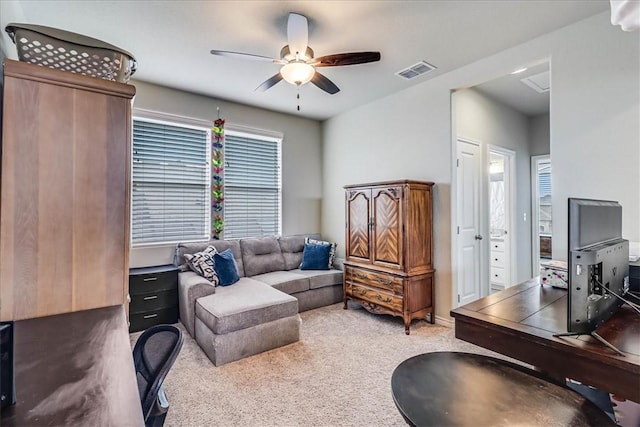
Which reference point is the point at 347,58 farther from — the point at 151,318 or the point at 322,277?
the point at 151,318

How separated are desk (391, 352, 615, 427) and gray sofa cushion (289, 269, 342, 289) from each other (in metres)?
2.78

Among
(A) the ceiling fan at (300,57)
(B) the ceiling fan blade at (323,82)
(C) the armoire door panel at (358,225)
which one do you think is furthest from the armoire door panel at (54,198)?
(C) the armoire door panel at (358,225)

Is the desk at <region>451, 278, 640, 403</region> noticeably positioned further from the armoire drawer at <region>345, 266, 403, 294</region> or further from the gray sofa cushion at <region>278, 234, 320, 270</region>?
the gray sofa cushion at <region>278, 234, 320, 270</region>

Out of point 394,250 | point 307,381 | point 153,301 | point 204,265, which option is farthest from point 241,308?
point 394,250

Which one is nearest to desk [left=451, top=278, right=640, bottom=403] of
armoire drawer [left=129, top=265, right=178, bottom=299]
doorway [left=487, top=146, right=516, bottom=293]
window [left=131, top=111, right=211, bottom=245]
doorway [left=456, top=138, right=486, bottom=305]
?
doorway [left=456, top=138, right=486, bottom=305]

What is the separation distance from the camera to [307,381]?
2332 millimetres

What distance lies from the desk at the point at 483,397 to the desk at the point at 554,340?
0.07m

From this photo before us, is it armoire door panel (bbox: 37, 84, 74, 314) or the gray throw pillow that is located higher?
armoire door panel (bbox: 37, 84, 74, 314)

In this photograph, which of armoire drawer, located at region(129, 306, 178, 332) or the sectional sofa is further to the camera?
armoire drawer, located at region(129, 306, 178, 332)

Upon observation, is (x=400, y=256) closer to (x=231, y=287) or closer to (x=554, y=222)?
(x=554, y=222)

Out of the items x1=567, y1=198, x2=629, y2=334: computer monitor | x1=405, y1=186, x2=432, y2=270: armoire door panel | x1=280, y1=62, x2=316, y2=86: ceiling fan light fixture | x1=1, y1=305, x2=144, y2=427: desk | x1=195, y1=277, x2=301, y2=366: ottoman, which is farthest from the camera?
x1=405, y1=186, x2=432, y2=270: armoire door panel

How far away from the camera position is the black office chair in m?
1.00

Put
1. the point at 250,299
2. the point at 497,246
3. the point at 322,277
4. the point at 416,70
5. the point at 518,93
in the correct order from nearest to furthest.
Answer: the point at 250,299, the point at 416,70, the point at 518,93, the point at 322,277, the point at 497,246

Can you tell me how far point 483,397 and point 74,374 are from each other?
125 cm
